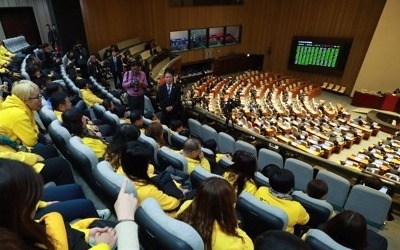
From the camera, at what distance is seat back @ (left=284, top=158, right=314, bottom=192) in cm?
305

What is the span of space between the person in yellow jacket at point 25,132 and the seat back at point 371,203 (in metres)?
2.66

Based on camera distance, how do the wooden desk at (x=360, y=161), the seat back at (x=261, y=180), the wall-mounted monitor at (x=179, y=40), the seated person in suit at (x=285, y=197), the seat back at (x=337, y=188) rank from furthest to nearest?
1. the wall-mounted monitor at (x=179, y=40)
2. the wooden desk at (x=360, y=161)
3. the seat back at (x=337, y=188)
4. the seat back at (x=261, y=180)
5. the seated person in suit at (x=285, y=197)

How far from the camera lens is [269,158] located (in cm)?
337

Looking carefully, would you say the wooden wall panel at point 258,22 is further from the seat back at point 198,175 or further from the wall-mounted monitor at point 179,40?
the seat back at point 198,175

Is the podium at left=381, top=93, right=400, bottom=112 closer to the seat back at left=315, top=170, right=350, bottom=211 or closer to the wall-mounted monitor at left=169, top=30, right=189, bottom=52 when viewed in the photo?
the wall-mounted monitor at left=169, top=30, right=189, bottom=52

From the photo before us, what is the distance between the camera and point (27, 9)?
9758 millimetres

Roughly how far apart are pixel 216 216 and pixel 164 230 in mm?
263

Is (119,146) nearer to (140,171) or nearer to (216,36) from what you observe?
(140,171)

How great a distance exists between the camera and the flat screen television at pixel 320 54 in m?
10.9

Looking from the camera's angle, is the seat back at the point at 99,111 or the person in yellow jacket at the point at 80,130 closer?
the person in yellow jacket at the point at 80,130

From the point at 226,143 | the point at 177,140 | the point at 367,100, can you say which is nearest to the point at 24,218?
the point at 177,140

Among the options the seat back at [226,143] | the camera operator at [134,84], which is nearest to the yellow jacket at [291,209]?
the seat back at [226,143]

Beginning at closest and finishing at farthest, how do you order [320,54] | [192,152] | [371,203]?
1. [192,152]
2. [371,203]
3. [320,54]

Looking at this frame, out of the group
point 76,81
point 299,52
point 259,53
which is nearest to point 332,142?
point 76,81
